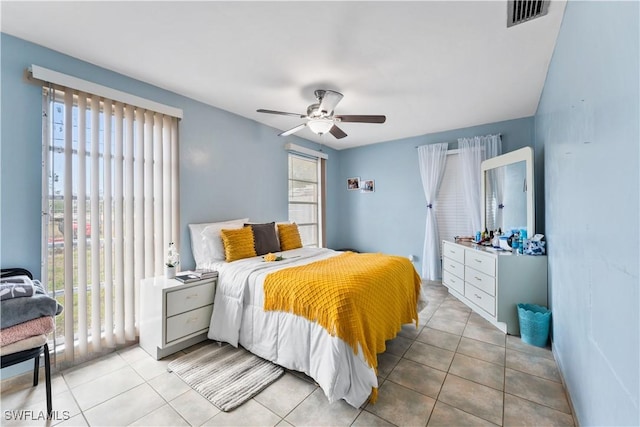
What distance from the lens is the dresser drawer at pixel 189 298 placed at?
2219mm

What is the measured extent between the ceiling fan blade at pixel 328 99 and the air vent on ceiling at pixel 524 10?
1.37 metres

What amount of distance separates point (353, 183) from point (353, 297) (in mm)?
3795

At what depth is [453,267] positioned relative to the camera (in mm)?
3658

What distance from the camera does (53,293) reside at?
6.70ft

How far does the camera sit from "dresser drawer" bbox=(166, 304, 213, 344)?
222 cm

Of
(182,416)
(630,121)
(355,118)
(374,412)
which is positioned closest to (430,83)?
(355,118)

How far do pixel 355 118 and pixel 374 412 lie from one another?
8.04ft

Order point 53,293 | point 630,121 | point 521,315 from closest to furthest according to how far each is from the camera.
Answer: point 630,121 < point 53,293 < point 521,315

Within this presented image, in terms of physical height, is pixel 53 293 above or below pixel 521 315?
above

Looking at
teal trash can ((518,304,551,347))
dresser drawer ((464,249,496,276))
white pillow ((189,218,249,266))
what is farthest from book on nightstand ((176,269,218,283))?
teal trash can ((518,304,551,347))

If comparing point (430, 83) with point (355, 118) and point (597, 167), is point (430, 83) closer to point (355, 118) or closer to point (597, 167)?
point (355, 118)

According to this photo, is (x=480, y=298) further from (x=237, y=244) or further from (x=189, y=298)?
(x=189, y=298)

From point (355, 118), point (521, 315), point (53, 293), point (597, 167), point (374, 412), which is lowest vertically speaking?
point (374, 412)

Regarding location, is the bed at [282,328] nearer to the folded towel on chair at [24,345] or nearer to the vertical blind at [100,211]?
the vertical blind at [100,211]
